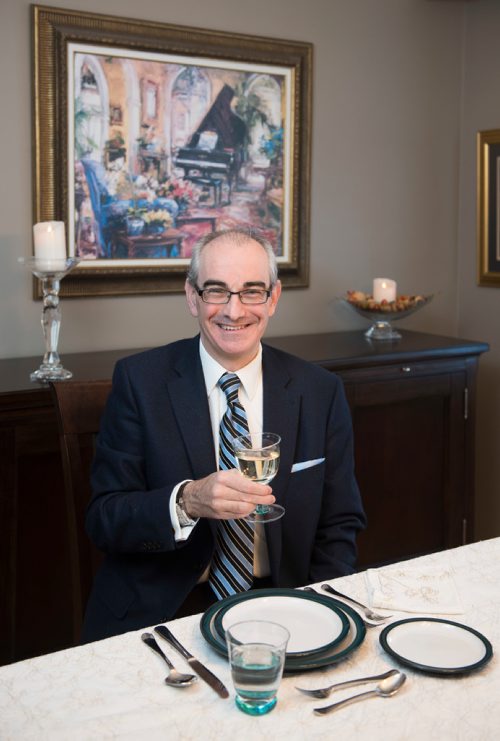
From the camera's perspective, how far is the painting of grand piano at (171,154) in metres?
2.98

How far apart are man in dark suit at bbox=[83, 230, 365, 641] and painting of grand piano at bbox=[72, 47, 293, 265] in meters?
1.10

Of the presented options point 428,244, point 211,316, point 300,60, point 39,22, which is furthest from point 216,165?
point 211,316

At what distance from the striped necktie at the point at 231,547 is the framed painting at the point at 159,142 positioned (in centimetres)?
126

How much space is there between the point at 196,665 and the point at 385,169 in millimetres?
2799

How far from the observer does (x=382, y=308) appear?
338cm

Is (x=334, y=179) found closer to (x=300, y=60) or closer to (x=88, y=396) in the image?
(x=300, y=60)

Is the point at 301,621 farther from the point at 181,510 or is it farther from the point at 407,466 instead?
the point at 407,466

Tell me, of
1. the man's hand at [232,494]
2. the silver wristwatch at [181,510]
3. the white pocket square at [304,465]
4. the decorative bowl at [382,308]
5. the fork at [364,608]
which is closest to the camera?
the fork at [364,608]

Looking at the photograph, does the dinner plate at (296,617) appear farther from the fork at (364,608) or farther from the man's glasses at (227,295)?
the man's glasses at (227,295)

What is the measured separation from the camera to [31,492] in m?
2.57

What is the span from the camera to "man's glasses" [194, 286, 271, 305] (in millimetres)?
1990

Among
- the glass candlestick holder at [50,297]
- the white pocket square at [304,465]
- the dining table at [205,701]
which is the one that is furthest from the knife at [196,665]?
the glass candlestick holder at [50,297]

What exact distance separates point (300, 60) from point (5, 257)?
138cm

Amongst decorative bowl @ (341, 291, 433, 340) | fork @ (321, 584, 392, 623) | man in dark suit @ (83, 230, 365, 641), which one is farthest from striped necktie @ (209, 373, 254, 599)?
decorative bowl @ (341, 291, 433, 340)
